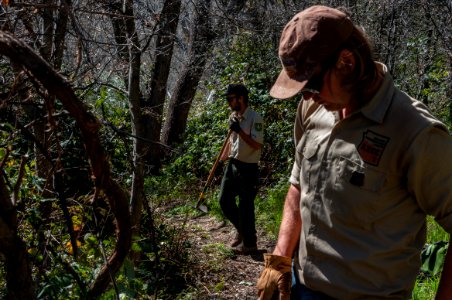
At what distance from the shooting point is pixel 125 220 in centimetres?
165

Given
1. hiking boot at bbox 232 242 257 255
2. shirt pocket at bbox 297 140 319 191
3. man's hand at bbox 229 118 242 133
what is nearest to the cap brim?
shirt pocket at bbox 297 140 319 191

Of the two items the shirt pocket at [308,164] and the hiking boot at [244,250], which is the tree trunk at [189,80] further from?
the shirt pocket at [308,164]

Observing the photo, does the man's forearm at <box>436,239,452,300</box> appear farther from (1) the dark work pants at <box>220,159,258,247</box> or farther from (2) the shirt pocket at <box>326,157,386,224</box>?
(1) the dark work pants at <box>220,159,258,247</box>

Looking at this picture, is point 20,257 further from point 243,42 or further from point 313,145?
point 243,42

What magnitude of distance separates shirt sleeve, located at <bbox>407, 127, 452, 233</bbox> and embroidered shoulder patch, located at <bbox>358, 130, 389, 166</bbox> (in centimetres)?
10

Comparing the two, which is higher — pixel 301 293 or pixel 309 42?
pixel 309 42

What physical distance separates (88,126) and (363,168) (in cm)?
91

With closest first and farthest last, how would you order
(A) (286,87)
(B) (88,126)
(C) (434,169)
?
(B) (88,126) < (C) (434,169) < (A) (286,87)

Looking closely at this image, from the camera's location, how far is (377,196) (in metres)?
1.83

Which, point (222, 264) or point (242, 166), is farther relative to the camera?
point (242, 166)

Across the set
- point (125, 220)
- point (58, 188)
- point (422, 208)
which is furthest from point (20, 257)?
point (422, 208)

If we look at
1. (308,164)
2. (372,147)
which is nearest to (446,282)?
(372,147)

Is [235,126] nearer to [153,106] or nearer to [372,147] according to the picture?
[153,106]

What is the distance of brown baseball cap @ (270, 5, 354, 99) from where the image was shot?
1837 millimetres
